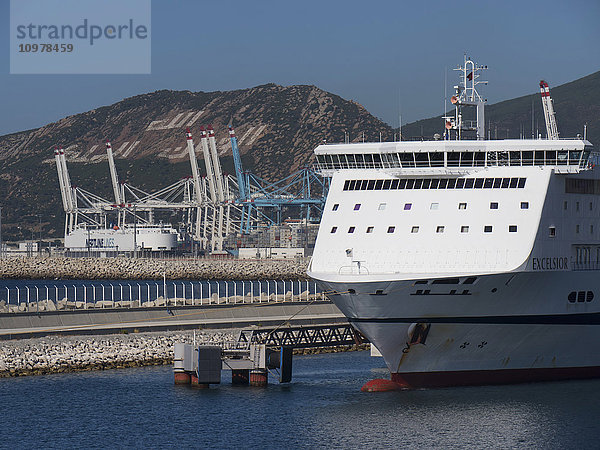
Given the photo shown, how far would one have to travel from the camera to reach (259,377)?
46.9 meters

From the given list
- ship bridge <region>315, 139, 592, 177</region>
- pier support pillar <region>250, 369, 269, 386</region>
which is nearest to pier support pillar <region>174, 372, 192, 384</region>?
pier support pillar <region>250, 369, 269, 386</region>

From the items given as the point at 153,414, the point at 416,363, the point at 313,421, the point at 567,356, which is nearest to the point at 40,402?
the point at 153,414

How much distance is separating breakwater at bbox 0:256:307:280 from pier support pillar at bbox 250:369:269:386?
328ft

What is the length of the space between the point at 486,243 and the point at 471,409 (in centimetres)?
604

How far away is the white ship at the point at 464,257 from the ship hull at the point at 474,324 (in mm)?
49

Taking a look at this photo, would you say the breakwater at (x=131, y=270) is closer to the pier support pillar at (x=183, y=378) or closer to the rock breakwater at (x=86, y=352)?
the rock breakwater at (x=86, y=352)

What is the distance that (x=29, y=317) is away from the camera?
58.0 metres

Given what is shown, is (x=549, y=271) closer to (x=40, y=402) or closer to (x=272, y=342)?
(x=272, y=342)

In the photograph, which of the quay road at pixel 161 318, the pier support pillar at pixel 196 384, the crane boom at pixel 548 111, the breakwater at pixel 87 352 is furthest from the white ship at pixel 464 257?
the quay road at pixel 161 318

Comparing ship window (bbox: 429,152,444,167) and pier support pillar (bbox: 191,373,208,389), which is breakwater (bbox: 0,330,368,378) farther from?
ship window (bbox: 429,152,444,167)

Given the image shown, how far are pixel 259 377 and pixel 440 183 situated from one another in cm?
1087

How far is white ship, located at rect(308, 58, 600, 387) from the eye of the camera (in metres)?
41.7

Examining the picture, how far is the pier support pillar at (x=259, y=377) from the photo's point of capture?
4681 cm

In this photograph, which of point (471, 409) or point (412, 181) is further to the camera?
point (412, 181)
